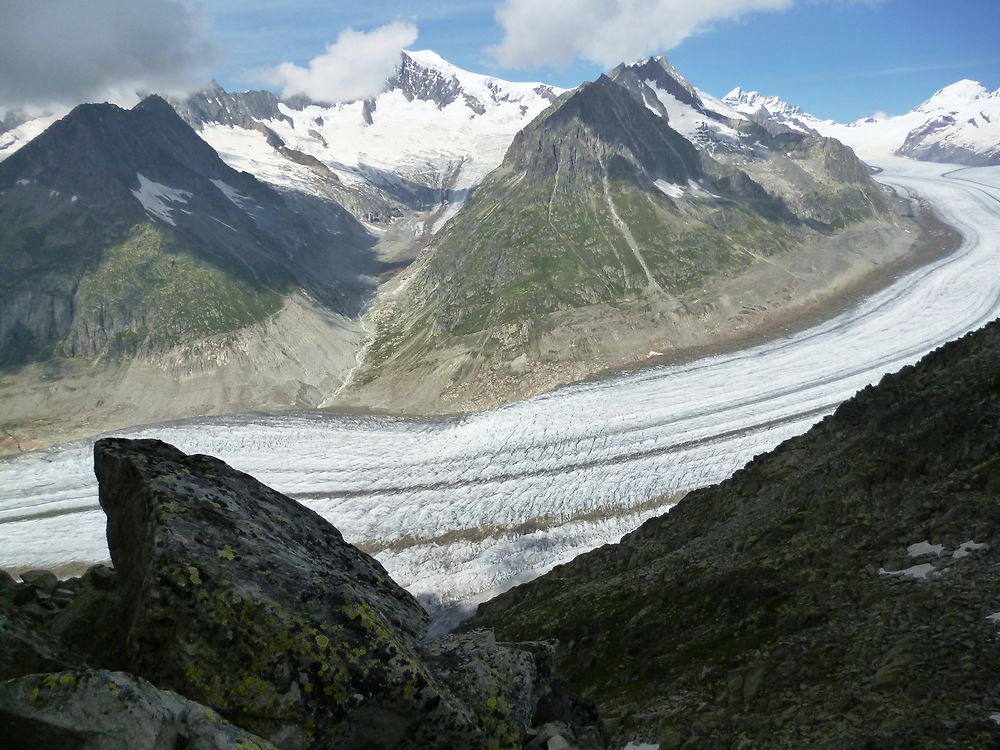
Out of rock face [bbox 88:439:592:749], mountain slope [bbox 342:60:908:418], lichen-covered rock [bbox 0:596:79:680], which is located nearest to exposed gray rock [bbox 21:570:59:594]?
rock face [bbox 88:439:592:749]

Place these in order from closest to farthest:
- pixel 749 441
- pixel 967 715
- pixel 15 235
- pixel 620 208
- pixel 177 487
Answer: pixel 967 715 < pixel 177 487 < pixel 749 441 < pixel 15 235 < pixel 620 208

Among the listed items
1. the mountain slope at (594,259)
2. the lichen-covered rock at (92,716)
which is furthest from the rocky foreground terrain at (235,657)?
the mountain slope at (594,259)

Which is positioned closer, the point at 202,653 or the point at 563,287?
the point at 202,653

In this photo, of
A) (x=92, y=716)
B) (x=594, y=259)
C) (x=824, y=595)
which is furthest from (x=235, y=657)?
(x=594, y=259)

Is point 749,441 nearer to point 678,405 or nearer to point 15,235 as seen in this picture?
point 678,405

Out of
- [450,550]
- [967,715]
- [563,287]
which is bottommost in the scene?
[450,550]

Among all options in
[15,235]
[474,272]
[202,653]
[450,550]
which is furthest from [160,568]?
[15,235]
